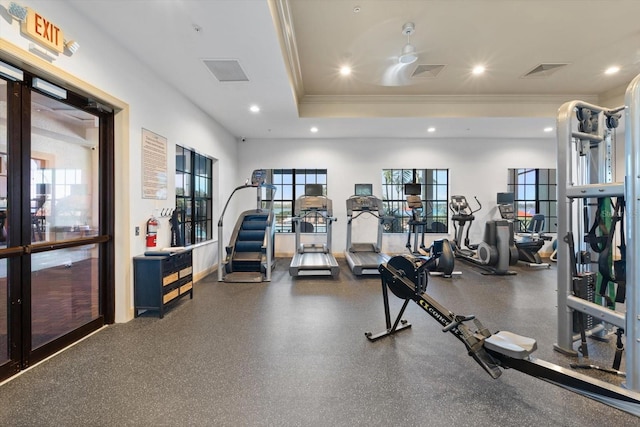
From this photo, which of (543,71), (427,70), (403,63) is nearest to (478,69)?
(427,70)

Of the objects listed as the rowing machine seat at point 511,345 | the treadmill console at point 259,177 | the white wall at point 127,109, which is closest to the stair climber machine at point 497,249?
the rowing machine seat at point 511,345

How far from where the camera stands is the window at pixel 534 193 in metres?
7.96

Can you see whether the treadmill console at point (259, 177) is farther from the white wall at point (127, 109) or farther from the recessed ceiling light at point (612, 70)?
the recessed ceiling light at point (612, 70)

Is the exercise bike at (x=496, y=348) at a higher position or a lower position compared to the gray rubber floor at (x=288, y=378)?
higher

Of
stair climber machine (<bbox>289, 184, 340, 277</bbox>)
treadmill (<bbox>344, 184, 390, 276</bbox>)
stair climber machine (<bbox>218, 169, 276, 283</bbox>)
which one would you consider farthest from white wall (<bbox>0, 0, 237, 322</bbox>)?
treadmill (<bbox>344, 184, 390, 276</bbox>)

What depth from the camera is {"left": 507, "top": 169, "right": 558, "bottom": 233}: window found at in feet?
26.1

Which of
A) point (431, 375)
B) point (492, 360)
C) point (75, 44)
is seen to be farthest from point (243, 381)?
point (75, 44)

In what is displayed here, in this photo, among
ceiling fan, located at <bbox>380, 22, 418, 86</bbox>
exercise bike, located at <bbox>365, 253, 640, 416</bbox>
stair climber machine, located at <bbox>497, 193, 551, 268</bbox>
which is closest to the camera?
exercise bike, located at <bbox>365, 253, 640, 416</bbox>

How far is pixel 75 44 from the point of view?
2506 mm

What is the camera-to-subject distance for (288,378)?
87.0 inches

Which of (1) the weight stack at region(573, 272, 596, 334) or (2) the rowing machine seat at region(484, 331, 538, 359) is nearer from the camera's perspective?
(2) the rowing machine seat at region(484, 331, 538, 359)

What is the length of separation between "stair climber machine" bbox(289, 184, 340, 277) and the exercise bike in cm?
257

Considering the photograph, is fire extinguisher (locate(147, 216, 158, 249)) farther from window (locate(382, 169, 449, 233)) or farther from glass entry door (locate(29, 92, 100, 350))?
window (locate(382, 169, 449, 233))

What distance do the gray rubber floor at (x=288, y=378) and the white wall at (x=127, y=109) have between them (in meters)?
0.90
